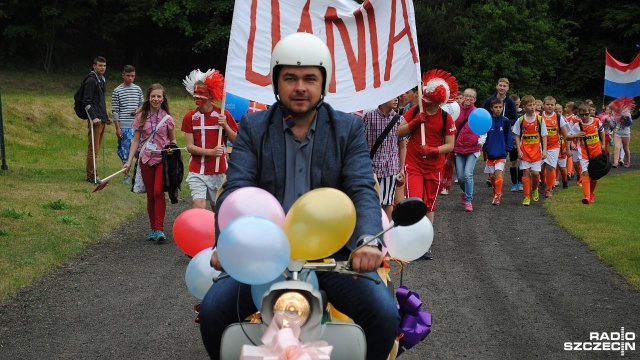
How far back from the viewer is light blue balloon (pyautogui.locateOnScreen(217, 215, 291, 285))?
145 inches

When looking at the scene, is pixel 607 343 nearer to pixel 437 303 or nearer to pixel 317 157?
pixel 437 303

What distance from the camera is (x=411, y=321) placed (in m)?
5.19

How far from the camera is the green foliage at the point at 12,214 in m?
12.8

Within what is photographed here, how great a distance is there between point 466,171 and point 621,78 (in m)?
6.78

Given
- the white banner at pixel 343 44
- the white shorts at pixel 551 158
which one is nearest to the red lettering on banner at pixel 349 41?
the white banner at pixel 343 44

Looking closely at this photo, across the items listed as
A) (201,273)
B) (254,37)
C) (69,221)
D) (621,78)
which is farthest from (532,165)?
(201,273)

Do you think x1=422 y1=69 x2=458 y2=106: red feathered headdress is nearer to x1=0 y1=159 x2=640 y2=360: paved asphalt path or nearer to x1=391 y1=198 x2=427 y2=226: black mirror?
x1=0 y1=159 x2=640 y2=360: paved asphalt path

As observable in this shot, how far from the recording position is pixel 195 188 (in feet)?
35.4

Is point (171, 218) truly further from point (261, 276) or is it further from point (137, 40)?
point (137, 40)

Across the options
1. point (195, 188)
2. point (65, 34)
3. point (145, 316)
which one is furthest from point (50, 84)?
point (145, 316)

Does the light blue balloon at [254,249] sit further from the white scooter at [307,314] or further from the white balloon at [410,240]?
the white balloon at [410,240]

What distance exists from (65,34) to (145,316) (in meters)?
50.8

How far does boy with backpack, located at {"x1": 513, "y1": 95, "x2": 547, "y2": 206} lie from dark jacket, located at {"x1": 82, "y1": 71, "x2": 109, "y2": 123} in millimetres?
8092

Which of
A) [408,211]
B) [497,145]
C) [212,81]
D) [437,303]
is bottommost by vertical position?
[437,303]
